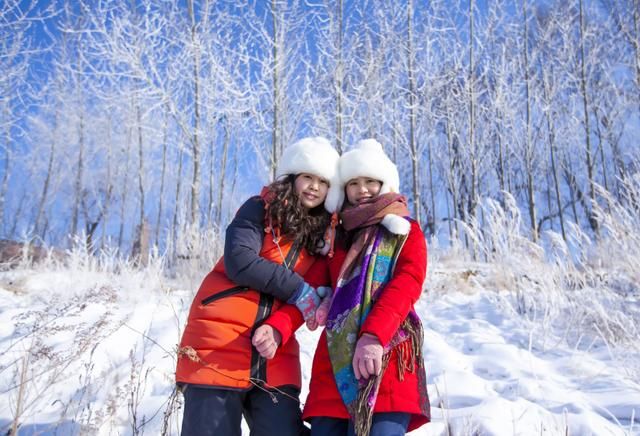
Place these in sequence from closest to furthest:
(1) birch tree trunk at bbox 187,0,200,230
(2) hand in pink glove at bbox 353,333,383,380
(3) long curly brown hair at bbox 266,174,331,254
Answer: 1. (2) hand in pink glove at bbox 353,333,383,380
2. (3) long curly brown hair at bbox 266,174,331,254
3. (1) birch tree trunk at bbox 187,0,200,230

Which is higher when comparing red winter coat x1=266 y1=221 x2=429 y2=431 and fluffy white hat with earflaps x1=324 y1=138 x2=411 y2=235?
fluffy white hat with earflaps x1=324 y1=138 x2=411 y2=235

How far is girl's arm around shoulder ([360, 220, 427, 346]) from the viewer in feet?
4.19

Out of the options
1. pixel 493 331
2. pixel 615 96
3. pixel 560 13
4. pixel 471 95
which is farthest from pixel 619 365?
pixel 615 96

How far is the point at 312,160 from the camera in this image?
1705mm

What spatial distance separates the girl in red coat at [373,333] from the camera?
127cm

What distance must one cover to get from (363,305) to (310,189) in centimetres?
55

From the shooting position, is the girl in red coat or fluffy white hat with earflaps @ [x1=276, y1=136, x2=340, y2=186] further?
fluffy white hat with earflaps @ [x1=276, y1=136, x2=340, y2=186]

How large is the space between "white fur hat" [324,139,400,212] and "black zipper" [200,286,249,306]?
0.48 meters

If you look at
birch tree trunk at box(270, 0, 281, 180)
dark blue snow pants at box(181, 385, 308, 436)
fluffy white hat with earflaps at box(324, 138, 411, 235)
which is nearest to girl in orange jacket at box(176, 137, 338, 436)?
dark blue snow pants at box(181, 385, 308, 436)

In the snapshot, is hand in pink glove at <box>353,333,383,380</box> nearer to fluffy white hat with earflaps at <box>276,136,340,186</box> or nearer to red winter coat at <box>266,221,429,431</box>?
red winter coat at <box>266,221,429,431</box>

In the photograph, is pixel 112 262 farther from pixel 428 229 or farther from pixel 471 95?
pixel 428 229

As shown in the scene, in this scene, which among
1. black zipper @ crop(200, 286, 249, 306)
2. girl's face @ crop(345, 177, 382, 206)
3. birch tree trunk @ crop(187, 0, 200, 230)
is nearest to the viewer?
black zipper @ crop(200, 286, 249, 306)

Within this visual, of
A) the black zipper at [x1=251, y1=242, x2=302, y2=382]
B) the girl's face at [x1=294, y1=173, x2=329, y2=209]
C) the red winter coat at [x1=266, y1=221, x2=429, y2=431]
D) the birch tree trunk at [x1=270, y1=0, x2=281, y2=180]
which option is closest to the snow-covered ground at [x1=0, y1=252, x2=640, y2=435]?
the black zipper at [x1=251, y1=242, x2=302, y2=382]

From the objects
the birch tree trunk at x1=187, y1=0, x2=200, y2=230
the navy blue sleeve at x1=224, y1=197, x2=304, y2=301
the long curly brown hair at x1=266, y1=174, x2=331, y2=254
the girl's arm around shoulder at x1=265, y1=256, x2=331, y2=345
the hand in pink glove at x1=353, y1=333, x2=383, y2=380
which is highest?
the birch tree trunk at x1=187, y1=0, x2=200, y2=230
